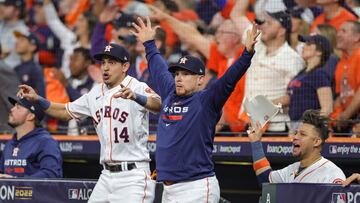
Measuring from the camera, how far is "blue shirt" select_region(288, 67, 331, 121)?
9.02 m

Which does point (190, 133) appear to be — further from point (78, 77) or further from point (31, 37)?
point (31, 37)

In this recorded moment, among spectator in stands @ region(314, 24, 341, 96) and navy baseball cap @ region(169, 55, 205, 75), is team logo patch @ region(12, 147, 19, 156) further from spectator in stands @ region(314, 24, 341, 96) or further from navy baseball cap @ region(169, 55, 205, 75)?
spectator in stands @ region(314, 24, 341, 96)

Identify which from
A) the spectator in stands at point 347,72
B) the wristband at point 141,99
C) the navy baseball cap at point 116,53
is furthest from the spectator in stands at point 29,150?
the spectator in stands at point 347,72

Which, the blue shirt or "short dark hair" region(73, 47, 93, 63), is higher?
"short dark hair" region(73, 47, 93, 63)

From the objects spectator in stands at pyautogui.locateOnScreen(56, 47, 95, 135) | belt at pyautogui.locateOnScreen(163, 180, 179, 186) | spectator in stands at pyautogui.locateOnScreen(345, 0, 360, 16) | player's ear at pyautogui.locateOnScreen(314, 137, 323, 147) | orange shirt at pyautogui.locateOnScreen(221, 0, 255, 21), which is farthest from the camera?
spectator in stands at pyautogui.locateOnScreen(56, 47, 95, 135)

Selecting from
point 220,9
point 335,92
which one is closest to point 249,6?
point 220,9

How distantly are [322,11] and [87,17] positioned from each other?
3495mm

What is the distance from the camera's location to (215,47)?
1022 cm

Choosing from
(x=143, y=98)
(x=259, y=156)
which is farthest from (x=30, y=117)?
(x=259, y=156)

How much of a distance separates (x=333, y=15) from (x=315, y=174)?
10.3ft

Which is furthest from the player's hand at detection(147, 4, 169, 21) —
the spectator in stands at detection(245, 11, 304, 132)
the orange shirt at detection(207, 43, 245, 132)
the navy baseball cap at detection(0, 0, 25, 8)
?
the navy baseball cap at detection(0, 0, 25, 8)

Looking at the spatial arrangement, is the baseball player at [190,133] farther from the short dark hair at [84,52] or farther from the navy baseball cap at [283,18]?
the short dark hair at [84,52]

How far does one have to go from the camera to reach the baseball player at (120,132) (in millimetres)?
7391

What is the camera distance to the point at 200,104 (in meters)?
6.95
